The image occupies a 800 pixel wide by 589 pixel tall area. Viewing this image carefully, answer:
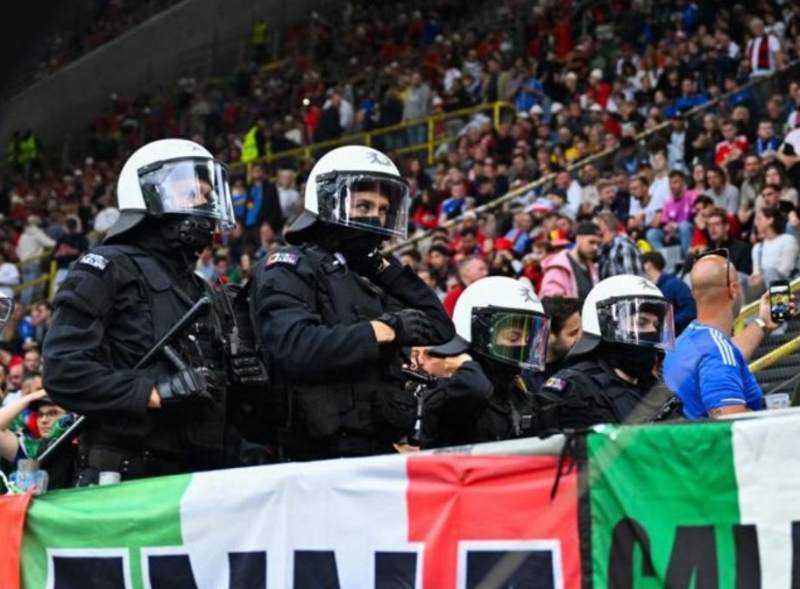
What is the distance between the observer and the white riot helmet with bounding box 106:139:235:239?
5723 millimetres

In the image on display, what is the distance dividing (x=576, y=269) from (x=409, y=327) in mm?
5852

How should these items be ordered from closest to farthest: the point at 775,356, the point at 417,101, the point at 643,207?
the point at 775,356
the point at 643,207
the point at 417,101

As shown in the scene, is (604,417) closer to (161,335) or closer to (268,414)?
(268,414)

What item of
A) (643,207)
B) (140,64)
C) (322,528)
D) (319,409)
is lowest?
(322,528)

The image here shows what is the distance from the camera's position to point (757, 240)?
470 inches

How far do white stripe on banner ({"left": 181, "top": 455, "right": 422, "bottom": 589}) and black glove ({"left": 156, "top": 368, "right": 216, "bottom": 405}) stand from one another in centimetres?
51

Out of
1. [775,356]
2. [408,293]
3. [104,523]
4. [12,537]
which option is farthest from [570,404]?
[775,356]

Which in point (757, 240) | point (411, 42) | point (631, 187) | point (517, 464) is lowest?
point (517, 464)

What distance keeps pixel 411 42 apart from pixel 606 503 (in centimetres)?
2281

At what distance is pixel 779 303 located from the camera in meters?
7.51

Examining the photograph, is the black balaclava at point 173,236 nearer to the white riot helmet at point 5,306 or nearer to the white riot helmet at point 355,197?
the white riot helmet at point 355,197

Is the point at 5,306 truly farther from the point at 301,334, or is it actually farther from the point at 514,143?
the point at 514,143

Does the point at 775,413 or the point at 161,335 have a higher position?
the point at 161,335

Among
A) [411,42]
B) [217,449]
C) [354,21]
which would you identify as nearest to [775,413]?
[217,449]
